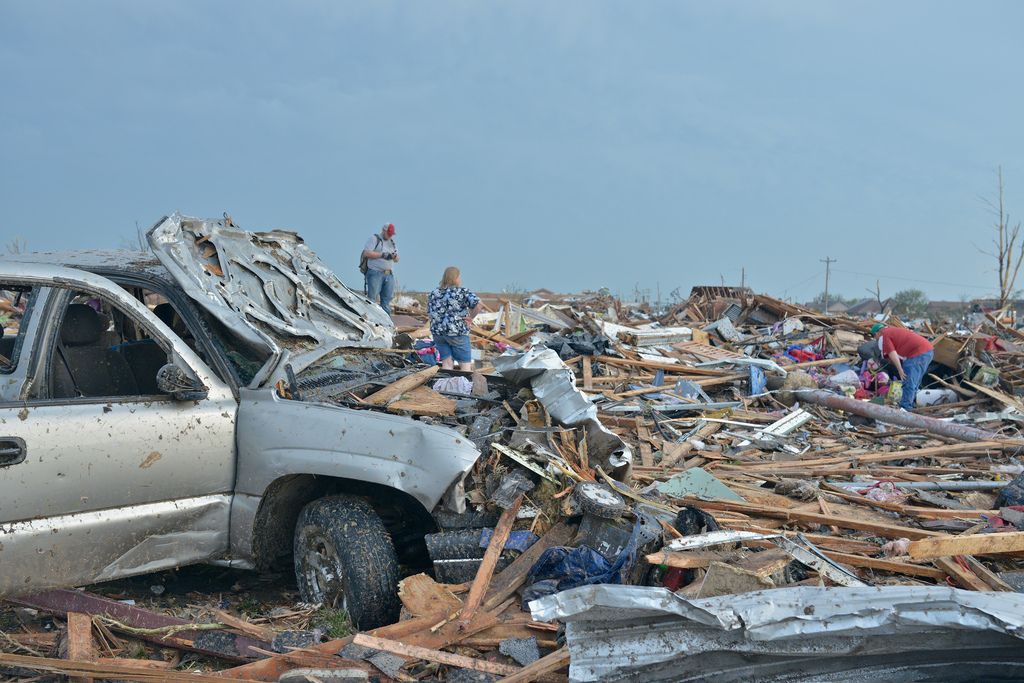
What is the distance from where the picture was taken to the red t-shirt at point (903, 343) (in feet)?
36.7

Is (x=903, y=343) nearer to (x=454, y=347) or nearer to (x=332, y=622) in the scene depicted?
(x=454, y=347)

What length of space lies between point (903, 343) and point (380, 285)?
312 inches

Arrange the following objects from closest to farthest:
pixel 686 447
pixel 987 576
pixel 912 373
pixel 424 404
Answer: pixel 987 576
pixel 424 404
pixel 686 447
pixel 912 373

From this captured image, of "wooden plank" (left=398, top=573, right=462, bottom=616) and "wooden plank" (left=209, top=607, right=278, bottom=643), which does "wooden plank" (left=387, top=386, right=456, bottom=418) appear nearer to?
"wooden plank" (left=398, top=573, right=462, bottom=616)

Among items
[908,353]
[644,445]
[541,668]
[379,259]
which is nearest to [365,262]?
[379,259]

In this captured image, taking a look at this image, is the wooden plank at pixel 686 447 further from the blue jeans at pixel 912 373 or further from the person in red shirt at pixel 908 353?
the blue jeans at pixel 912 373

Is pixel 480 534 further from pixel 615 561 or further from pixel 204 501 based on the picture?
pixel 204 501

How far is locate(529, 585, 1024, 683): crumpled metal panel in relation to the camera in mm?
3074

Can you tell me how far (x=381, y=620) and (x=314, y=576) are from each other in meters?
0.50

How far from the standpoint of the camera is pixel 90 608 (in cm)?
411

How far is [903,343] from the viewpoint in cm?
1122

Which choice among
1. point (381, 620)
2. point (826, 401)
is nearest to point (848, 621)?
point (381, 620)

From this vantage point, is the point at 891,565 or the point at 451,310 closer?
the point at 891,565

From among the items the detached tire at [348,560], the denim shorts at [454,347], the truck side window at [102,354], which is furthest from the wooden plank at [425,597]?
the denim shorts at [454,347]
